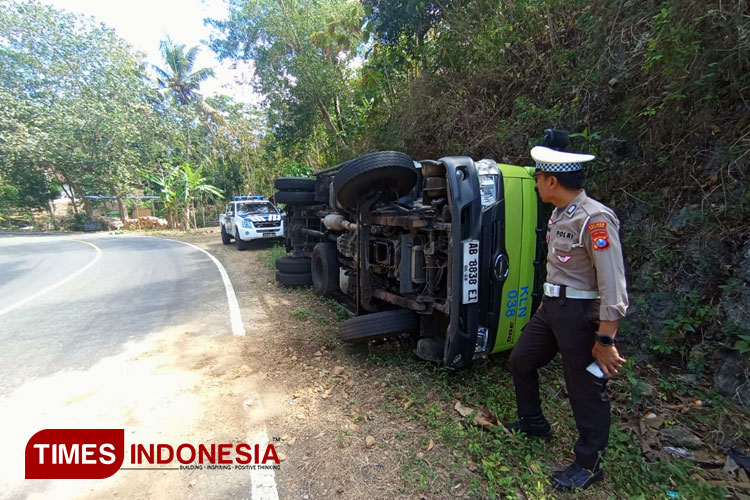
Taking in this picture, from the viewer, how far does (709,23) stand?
3137 mm

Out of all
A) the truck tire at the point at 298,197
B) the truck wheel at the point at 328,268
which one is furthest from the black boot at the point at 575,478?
the truck tire at the point at 298,197

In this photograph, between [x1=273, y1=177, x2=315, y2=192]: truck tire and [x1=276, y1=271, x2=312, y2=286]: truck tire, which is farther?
[x1=273, y1=177, x2=315, y2=192]: truck tire

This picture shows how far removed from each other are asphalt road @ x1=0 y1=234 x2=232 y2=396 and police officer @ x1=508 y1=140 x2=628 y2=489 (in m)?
4.21

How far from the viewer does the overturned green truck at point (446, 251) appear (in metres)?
2.95

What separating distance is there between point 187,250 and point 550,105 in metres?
13.1

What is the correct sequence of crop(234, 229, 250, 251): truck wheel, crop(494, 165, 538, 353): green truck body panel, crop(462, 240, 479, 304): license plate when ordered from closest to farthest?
crop(462, 240, 479, 304): license plate
crop(494, 165, 538, 353): green truck body panel
crop(234, 229, 250, 251): truck wheel

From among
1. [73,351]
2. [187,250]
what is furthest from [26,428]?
[187,250]

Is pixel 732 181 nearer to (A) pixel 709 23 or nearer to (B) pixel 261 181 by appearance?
(A) pixel 709 23

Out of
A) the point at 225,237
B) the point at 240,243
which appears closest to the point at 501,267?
the point at 240,243

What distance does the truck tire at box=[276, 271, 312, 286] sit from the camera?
689 cm

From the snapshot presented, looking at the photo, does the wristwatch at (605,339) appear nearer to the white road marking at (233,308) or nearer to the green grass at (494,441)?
the green grass at (494,441)

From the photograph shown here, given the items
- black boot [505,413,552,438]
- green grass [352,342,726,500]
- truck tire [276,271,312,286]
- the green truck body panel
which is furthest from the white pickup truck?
black boot [505,413,552,438]

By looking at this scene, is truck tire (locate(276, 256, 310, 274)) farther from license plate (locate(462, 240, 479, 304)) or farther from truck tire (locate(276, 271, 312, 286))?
license plate (locate(462, 240, 479, 304))

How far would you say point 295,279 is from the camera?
6.92 metres
